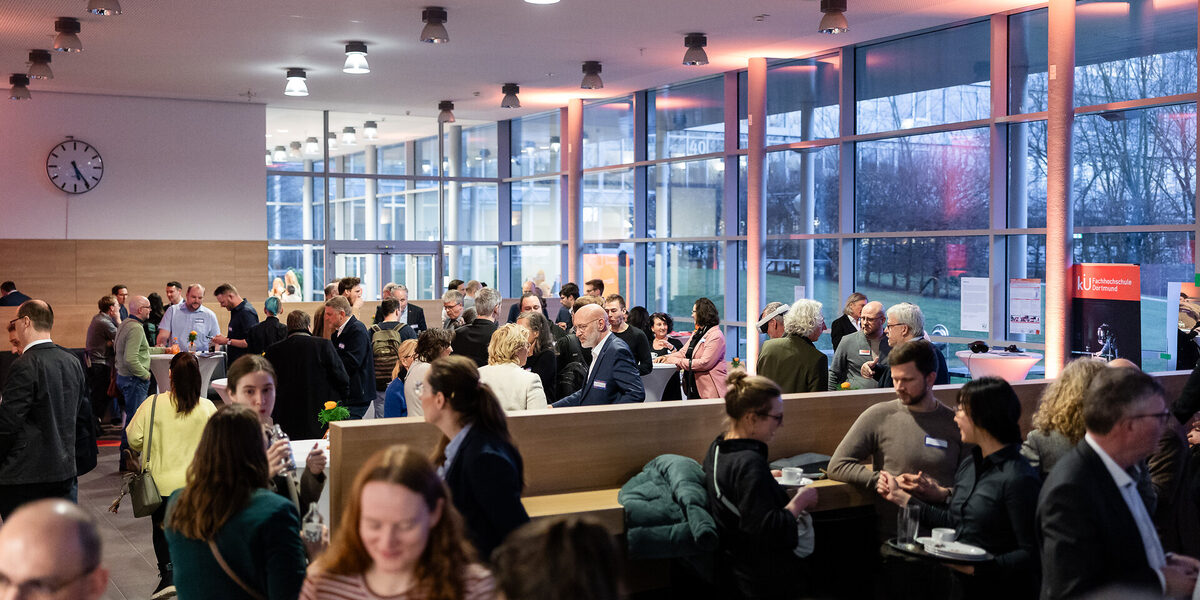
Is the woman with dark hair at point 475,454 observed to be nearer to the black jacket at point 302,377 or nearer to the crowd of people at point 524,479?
the crowd of people at point 524,479

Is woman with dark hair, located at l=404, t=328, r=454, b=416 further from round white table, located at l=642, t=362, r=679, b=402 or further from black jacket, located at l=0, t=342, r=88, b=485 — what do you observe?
round white table, located at l=642, t=362, r=679, b=402

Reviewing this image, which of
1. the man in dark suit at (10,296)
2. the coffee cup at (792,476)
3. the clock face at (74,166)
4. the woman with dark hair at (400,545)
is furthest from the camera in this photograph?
the clock face at (74,166)

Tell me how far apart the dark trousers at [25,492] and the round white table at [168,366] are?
447 centimetres

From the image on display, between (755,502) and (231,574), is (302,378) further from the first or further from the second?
(231,574)

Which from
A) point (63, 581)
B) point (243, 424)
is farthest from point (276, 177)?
point (63, 581)

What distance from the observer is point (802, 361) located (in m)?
6.53

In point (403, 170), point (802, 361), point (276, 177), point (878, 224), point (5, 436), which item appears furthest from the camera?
point (403, 170)

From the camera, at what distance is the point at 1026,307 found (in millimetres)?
9812

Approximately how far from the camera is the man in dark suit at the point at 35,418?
5176 millimetres

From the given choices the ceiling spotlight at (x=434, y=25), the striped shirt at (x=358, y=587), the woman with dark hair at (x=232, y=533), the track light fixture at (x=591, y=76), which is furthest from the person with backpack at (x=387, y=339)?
the striped shirt at (x=358, y=587)

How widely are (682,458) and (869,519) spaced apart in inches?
49.1

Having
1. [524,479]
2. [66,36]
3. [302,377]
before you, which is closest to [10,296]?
[66,36]

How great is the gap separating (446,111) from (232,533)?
14.0 metres

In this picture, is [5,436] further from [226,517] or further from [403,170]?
[403,170]
